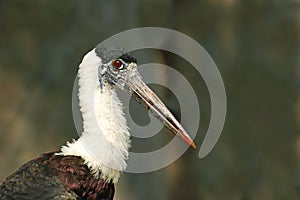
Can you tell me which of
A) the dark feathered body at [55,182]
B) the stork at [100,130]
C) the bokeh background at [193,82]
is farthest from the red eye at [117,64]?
the bokeh background at [193,82]

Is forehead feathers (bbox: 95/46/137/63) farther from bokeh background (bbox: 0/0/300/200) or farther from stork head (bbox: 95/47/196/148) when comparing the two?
bokeh background (bbox: 0/0/300/200)

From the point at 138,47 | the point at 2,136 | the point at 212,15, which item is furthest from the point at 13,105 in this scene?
the point at 212,15

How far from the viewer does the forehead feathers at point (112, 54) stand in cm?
381

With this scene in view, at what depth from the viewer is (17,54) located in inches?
229

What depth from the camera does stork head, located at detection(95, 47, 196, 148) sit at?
12.5 feet

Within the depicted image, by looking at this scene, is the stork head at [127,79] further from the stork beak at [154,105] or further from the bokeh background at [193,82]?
the bokeh background at [193,82]

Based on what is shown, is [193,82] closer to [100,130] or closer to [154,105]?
[154,105]

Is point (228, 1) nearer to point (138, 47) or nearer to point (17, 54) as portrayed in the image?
point (138, 47)

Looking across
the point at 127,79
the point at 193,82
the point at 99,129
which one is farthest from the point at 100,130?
the point at 193,82

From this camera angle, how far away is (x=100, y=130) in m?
3.79

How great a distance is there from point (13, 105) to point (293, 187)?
2.07m

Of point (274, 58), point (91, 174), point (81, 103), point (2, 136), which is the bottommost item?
point (91, 174)

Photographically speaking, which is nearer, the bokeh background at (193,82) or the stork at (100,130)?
the stork at (100,130)

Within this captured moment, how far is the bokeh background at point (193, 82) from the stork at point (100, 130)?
1.86 m
